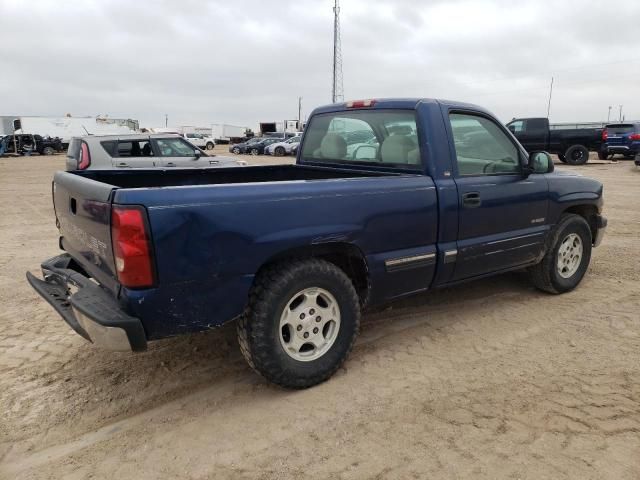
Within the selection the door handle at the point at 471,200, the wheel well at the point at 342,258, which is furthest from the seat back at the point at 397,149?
the wheel well at the point at 342,258

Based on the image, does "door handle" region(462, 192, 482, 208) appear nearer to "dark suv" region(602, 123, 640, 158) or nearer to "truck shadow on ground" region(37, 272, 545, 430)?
"truck shadow on ground" region(37, 272, 545, 430)

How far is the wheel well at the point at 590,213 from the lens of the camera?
4.99m

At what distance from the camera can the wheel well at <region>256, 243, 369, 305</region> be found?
299 centimetres

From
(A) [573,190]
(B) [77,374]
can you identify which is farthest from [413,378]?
(A) [573,190]

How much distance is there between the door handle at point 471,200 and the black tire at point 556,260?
127 centimetres

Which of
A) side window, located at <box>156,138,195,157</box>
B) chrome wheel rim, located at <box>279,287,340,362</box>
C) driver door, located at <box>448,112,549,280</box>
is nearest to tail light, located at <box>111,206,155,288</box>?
chrome wheel rim, located at <box>279,287,340,362</box>

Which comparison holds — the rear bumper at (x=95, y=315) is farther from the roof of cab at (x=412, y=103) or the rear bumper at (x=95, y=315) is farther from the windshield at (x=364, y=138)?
the roof of cab at (x=412, y=103)

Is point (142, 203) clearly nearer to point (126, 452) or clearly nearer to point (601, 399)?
point (126, 452)

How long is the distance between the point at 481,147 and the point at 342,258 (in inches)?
63.9

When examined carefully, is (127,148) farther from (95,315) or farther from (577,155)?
(577,155)

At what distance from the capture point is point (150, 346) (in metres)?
3.80

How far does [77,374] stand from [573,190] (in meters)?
4.54

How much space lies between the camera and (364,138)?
13.7ft

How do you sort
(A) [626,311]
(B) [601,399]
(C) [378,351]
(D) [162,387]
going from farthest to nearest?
(A) [626,311] < (C) [378,351] < (D) [162,387] < (B) [601,399]
